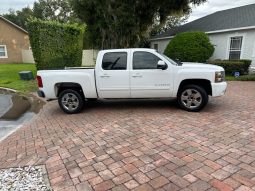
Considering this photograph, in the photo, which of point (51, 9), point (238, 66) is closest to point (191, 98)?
point (238, 66)

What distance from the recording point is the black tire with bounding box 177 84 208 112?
6559mm

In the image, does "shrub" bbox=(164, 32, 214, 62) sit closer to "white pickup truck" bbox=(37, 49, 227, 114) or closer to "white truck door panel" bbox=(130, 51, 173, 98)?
"white pickup truck" bbox=(37, 49, 227, 114)

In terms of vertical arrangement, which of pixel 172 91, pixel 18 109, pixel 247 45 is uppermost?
pixel 247 45

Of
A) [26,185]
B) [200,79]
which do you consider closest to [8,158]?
[26,185]

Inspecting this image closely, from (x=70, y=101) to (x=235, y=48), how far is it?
41.3 ft

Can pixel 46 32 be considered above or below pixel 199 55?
above

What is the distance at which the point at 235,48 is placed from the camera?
1566 cm

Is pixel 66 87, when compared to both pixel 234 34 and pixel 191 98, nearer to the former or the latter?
pixel 191 98

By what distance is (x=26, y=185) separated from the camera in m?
3.45

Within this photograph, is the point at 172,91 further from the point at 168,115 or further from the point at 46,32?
the point at 46,32

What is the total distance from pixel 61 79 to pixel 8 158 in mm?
3048

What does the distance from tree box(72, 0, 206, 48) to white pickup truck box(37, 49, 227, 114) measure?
1093 centimetres

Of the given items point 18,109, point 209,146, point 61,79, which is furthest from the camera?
point 18,109

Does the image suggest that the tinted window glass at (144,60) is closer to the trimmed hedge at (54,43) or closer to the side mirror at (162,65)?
the side mirror at (162,65)
